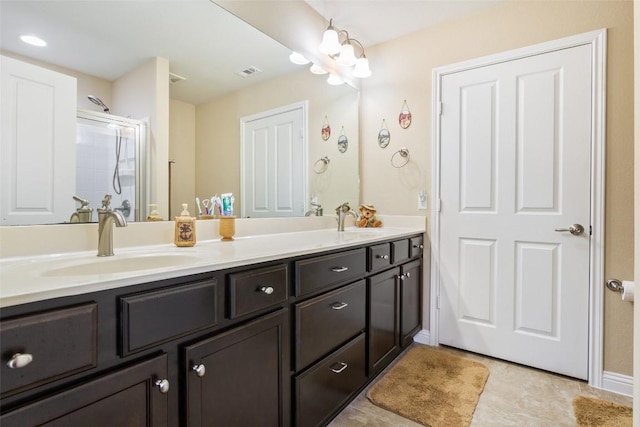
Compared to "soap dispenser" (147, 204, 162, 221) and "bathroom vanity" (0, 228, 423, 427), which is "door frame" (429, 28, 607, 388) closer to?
"bathroom vanity" (0, 228, 423, 427)

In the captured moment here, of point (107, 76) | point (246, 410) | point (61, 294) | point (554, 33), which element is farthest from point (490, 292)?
point (107, 76)

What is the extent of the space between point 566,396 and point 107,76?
271 cm

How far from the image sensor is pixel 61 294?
0.65 metres

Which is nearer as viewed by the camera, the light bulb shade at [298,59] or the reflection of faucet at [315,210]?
the light bulb shade at [298,59]

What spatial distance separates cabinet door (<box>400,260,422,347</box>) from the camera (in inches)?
82.1

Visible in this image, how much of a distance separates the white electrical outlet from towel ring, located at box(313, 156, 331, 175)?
0.74 m

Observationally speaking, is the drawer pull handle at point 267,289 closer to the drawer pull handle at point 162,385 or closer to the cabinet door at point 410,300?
the drawer pull handle at point 162,385

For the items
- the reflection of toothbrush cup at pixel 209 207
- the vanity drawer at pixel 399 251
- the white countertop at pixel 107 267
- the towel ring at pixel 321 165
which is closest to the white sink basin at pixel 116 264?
the white countertop at pixel 107 267

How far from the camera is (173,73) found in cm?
149

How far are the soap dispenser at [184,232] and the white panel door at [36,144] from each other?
0.37 metres

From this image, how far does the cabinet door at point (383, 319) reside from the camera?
1739 millimetres

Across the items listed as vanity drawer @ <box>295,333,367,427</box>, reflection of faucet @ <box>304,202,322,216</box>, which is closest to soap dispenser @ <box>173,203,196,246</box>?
vanity drawer @ <box>295,333,367,427</box>

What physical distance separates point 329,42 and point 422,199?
4.26ft

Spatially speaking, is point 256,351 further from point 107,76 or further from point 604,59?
point 604,59
